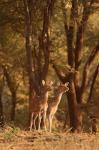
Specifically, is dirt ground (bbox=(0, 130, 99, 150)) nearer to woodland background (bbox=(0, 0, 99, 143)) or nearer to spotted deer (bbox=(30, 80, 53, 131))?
spotted deer (bbox=(30, 80, 53, 131))

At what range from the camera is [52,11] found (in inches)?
829

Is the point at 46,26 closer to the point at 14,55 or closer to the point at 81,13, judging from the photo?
the point at 81,13

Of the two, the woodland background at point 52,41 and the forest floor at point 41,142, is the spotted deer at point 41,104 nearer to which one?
the woodland background at point 52,41

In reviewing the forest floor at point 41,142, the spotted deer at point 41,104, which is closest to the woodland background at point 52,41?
the spotted deer at point 41,104

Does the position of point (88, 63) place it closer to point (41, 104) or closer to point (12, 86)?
point (12, 86)

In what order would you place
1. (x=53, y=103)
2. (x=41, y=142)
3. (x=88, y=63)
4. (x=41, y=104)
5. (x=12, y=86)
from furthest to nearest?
(x=12, y=86) → (x=88, y=63) → (x=53, y=103) → (x=41, y=104) → (x=41, y=142)

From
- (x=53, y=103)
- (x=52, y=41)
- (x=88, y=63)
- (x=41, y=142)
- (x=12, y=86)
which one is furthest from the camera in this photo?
(x=12, y=86)

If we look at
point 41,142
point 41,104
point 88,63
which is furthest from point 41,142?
point 88,63

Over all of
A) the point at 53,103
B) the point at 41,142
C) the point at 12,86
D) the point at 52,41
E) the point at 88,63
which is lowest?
the point at 12,86

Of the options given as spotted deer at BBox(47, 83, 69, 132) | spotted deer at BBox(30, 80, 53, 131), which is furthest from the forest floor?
spotted deer at BBox(47, 83, 69, 132)

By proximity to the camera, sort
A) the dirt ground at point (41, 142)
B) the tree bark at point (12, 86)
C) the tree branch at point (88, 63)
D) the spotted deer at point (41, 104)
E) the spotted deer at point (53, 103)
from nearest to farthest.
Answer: the dirt ground at point (41, 142)
the spotted deer at point (41, 104)
the spotted deer at point (53, 103)
the tree branch at point (88, 63)
the tree bark at point (12, 86)

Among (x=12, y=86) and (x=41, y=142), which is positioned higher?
(x=41, y=142)

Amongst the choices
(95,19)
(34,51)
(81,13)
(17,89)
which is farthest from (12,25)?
(17,89)

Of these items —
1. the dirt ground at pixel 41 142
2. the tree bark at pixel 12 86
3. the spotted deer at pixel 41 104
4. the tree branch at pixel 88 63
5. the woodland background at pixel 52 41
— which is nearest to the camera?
the dirt ground at pixel 41 142
